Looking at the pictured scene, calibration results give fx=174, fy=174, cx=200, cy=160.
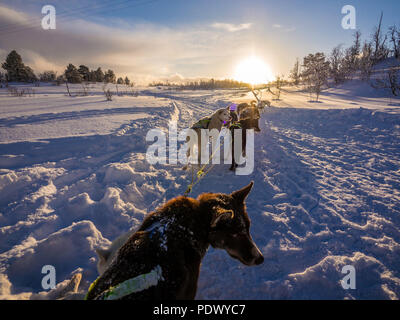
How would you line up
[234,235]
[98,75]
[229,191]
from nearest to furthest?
1. [234,235]
2. [229,191]
3. [98,75]

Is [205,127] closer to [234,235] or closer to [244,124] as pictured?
[244,124]

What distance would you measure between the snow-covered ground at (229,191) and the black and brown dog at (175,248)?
3.44ft

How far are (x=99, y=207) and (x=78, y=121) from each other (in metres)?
7.28

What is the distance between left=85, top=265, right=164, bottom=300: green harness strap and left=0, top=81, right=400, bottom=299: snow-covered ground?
1434mm

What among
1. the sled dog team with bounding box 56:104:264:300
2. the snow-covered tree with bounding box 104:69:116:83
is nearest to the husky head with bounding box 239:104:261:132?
the sled dog team with bounding box 56:104:264:300

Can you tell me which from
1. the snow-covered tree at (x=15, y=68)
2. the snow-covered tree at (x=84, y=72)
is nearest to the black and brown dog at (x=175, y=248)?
the snow-covered tree at (x=15, y=68)

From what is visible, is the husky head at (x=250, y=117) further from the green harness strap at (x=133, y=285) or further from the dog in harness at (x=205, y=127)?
the green harness strap at (x=133, y=285)

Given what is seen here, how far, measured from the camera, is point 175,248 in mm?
1451

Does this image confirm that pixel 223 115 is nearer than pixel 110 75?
Yes

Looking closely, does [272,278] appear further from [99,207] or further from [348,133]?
[348,133]

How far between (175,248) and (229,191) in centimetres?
320

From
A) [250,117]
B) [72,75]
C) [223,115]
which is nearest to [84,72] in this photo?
[72,75]
